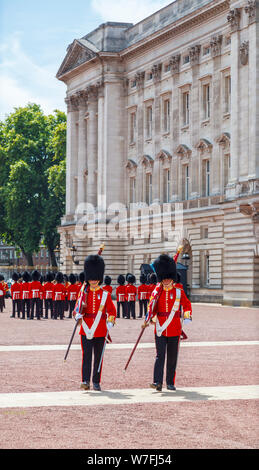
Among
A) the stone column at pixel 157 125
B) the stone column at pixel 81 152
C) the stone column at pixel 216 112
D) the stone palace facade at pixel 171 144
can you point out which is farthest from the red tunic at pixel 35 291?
the stone column at pixel 81 152

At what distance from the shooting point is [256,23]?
4100 cm

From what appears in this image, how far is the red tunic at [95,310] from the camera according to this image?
12.6 metres

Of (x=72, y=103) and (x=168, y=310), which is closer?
(x=168, y=310)

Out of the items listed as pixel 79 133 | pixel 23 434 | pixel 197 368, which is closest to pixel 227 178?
pixel 79 133

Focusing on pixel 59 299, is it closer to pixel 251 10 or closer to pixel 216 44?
pixel 251 10

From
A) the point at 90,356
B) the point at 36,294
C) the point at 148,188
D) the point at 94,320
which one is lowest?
the point at 90,356

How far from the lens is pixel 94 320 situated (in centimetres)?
1254

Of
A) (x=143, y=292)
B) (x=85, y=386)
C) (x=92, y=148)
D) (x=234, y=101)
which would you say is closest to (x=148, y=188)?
(x=92, y=148)

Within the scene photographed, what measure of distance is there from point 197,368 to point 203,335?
791 centimetres

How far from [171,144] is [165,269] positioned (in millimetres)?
40925

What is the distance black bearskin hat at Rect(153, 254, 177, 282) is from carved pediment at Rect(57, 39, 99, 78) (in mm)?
48933

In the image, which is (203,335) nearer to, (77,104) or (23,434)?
(23,434)

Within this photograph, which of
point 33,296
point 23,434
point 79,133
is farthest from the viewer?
point 79,133

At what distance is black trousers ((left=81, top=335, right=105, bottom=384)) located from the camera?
484 inches
